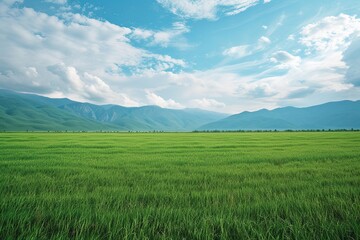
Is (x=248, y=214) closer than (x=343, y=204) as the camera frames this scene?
Yes

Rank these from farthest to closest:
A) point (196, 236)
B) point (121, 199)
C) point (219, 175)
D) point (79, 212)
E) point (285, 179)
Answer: point (219, 175)
point (285, 179)
point (121, 199)
point (79, 212)
point (196, 236)

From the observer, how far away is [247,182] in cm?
710

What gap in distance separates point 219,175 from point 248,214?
4010 millimetres

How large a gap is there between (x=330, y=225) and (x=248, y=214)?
1.30 m

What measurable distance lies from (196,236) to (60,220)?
2.32m

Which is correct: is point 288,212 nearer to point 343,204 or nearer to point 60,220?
point 343,204

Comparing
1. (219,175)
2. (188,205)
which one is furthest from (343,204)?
(219,175)

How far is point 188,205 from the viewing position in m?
4.90

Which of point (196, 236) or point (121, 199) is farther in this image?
point (121, 199)

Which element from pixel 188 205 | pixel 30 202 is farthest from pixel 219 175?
pixel 30 202

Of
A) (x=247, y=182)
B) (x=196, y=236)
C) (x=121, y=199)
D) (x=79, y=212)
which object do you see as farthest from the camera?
(x=247, y=182)

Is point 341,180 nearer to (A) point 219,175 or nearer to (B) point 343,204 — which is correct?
(B) point 343,204

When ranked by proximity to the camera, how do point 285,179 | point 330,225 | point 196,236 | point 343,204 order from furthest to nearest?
point 285,179, point 343,204, point 330,225, point 196,236

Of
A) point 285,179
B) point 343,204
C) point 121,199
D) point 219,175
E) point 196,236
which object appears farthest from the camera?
point 219,175
